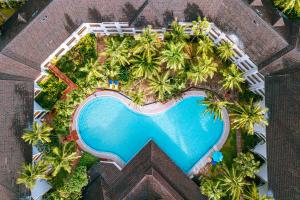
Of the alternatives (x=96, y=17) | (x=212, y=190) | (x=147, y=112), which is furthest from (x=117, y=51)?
(x=212, y=190)

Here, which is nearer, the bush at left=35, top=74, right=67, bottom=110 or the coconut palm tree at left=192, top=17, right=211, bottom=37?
the coconut palm tree at left=192, top=17, right=211, bottom=37

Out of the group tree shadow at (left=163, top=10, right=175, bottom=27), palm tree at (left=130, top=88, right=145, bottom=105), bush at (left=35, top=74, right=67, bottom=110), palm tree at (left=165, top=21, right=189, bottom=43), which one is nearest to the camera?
palm tree at (left=165, top=21, right=189, bottom=43)

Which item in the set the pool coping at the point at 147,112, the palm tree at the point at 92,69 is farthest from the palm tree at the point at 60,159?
the palm tree at the point at 92,69

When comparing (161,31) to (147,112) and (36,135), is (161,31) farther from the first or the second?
(36,135)

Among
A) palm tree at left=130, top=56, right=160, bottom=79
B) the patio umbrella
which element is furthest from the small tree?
palm tree at left=130, top=56, right=160, bottom=79

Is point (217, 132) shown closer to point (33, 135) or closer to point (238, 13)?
point (238, 13)

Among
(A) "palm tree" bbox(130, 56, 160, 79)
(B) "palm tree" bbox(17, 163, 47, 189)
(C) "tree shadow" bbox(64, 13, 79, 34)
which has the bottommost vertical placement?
(B) "palm tree" bbox(17, 163, 47, 189)

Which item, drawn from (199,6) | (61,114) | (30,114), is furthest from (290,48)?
(30,114)

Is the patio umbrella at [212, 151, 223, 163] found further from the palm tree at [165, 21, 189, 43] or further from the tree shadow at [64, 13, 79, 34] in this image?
the tree shadow at [64, 13, 79, 34]
